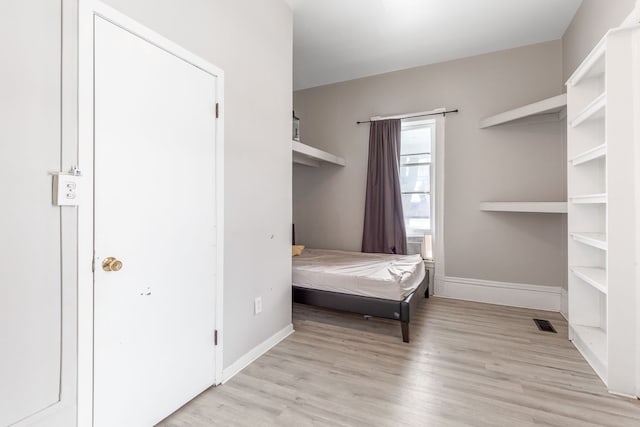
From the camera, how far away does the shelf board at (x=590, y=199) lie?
2.05 meters

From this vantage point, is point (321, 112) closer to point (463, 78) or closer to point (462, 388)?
point (463, 78)

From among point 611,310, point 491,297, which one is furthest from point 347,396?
point 491,297

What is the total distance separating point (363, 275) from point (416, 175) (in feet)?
6.06

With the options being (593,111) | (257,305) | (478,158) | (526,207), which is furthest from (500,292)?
(257,305)

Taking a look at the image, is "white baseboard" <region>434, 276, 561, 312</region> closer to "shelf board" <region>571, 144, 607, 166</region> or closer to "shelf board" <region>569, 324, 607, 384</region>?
"shelf board" <region>569, 324, 607, 384</region>

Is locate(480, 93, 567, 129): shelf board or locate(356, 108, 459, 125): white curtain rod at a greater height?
locate(356, 108, 459, 125): white curtain rod

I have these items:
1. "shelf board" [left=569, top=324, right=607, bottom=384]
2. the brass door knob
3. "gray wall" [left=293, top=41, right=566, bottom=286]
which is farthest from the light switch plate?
"gray wall" [left=293, top=41, right=566, bottom=286]

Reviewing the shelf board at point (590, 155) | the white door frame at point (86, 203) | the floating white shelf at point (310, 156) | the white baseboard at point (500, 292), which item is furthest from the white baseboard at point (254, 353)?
the shelf board at point (590, 155)

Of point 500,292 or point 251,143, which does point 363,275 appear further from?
point 500,292

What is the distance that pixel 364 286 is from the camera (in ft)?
9.04

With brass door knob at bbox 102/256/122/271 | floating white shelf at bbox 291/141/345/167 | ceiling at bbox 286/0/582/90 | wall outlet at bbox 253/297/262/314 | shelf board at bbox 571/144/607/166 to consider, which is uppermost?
ceiling at bbox 286/0/582/90

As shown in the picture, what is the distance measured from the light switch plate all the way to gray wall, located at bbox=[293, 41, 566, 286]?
11.1ft

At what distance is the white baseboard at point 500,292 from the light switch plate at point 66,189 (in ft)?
12.1

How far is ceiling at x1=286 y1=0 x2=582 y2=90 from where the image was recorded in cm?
279
